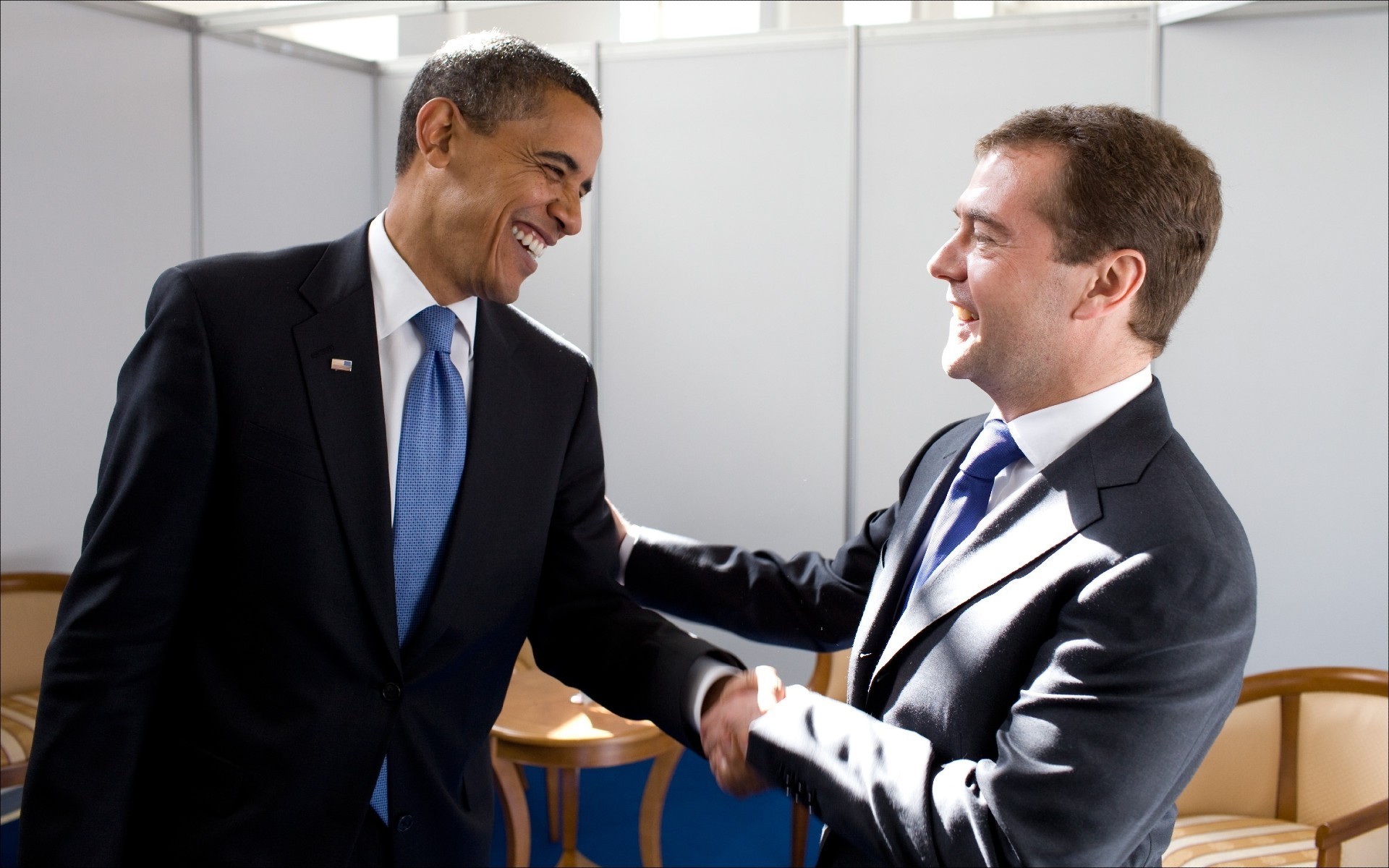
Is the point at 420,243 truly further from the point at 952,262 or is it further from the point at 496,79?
the point at 952,262

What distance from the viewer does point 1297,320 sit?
381 cm

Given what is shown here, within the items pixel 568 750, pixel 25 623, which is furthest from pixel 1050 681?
pixel 25 623

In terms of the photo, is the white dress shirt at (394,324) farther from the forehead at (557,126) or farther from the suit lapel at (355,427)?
the forehead at (557,126)

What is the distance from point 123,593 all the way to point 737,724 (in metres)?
0.88

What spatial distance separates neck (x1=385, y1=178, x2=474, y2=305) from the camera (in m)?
1.72

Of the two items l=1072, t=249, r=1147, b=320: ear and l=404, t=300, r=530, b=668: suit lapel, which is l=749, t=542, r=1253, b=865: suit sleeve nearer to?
l=1072, t=249, r=1147, b=320: ear

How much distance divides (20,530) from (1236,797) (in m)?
4.02

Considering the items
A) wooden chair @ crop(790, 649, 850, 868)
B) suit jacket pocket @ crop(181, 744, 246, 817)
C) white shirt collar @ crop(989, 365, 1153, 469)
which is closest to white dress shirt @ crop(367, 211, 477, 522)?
suit jacket pocket @ crop(181, 744, 246, 817)

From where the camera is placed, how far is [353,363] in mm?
1583

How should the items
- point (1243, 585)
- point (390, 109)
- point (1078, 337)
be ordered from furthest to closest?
point (390, 109)
point (1078, 337)
point (1243, 585)

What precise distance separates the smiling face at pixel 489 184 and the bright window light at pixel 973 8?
2.91 m

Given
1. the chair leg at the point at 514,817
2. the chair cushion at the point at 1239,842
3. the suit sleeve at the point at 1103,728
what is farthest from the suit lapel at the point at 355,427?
the chair cushion at the point at 1239,842

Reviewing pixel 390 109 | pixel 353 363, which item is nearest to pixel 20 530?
pixel 390 109

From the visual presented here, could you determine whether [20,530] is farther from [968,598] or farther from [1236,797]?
[1236,797]
